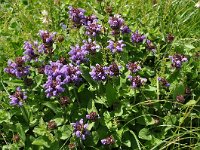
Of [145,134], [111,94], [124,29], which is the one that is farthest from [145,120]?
[124,29]

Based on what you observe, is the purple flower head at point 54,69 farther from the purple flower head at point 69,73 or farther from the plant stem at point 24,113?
the plant stem at point 24,113

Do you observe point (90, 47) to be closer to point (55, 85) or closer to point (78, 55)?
point (78, 55)

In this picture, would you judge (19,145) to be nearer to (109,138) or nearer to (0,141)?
(0,141)

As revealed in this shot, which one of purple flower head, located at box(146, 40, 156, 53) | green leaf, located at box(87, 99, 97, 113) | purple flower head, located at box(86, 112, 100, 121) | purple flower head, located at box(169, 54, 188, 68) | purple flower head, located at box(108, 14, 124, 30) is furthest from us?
purple flower head, located at box(146, 40, 156, 53)

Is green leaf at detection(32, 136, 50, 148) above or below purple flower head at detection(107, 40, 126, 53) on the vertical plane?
below

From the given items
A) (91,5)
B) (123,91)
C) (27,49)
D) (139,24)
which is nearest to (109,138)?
(123,91)

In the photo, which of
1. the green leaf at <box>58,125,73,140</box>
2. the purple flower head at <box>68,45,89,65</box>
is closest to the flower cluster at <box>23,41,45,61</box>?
the purple flower head at <box>68,45,89,65</box>

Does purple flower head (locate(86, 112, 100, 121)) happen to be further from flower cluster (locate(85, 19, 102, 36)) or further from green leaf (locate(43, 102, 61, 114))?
flower cluster (locate(85, 19, 102, 36))
